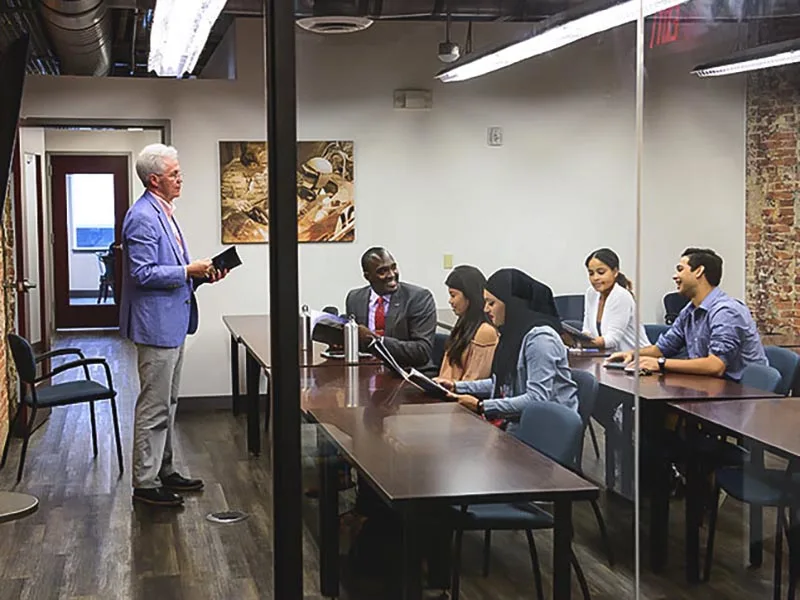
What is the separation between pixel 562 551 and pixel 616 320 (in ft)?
2.38

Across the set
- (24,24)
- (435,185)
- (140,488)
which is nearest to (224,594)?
(140,488)

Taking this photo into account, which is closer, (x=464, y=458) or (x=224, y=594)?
(x=464, y=458)

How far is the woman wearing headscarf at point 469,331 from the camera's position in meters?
3.09

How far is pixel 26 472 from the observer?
558 cm

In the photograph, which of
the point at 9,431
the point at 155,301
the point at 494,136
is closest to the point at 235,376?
the point at 9,431

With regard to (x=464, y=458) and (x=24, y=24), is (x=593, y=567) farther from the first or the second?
(x=24, y=24)

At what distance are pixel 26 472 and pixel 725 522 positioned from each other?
12.9ft

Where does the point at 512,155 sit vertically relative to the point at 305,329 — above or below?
above

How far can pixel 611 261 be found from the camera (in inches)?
122

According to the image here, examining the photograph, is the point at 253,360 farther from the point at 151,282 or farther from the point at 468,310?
the point at 468,310

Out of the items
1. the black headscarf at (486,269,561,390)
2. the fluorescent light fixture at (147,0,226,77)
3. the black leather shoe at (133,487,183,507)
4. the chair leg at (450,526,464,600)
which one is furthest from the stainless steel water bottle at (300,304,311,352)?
the black leather shoe at (133,487,183,507)

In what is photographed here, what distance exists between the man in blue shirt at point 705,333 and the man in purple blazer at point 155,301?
223 cm

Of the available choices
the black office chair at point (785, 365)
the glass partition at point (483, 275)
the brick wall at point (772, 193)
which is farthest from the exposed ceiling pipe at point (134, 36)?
the black office chair at point (785, 365)

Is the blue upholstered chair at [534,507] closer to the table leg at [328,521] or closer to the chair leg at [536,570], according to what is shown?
the chair leg at [536,570]
